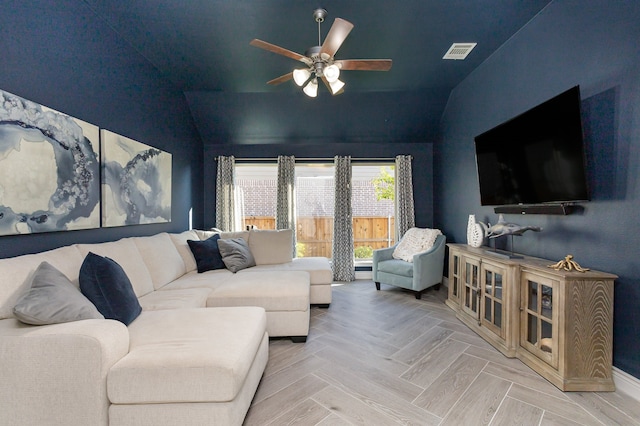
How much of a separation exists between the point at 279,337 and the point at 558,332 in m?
2.18

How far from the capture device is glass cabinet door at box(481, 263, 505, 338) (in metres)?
2.46

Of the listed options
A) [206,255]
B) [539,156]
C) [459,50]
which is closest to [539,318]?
[539,156]

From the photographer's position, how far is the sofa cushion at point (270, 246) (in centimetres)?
381

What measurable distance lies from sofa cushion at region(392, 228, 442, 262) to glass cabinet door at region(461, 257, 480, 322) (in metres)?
1.06

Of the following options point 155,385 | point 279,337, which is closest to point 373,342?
point 279,337

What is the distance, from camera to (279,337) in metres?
2.67

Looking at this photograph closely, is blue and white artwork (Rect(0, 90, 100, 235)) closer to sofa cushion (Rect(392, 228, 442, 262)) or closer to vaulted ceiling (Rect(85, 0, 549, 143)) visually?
vaulted ceiling (Rect(85, 0, 549, 143))

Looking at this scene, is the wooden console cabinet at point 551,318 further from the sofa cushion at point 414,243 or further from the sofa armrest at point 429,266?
the sofa cushion at point 414,243

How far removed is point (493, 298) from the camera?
2.55 metres

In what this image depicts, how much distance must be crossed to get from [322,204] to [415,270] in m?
2.13

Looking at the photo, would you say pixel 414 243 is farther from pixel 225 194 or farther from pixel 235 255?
pixel 225 194

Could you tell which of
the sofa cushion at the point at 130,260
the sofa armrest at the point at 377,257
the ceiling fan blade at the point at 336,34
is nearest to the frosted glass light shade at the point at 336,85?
the ceiling fan blade at the point at 336,34

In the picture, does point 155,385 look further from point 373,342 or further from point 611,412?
point 611,412

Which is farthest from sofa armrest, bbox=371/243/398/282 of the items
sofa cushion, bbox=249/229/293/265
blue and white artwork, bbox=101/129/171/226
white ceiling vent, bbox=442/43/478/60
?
A: blue and white artwork, bbox=101/129/171/226
